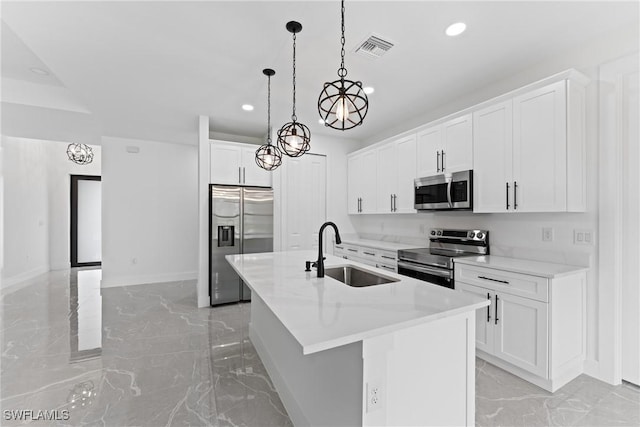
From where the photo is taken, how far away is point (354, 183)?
5023mm

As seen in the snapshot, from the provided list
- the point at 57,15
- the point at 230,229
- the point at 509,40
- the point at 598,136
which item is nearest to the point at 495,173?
the point at 598,136

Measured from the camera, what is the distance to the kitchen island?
1142 millimetres

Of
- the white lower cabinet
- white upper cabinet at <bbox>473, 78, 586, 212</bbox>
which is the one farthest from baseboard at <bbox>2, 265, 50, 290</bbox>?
white upper cabinet at <bbox>473, 78, 586, 212</bbox>

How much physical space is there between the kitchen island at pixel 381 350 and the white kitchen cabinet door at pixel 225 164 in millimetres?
2910

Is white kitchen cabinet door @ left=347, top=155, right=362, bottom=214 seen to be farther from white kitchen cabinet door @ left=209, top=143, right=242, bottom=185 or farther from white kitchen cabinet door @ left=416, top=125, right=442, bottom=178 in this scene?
white kitchen cabinet door @ left=209, top=143, right=242, bottom=185

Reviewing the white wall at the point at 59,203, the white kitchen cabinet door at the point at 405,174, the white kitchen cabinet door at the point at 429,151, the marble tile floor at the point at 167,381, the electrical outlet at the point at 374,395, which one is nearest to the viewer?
the electrical outlet at the point at 374,395

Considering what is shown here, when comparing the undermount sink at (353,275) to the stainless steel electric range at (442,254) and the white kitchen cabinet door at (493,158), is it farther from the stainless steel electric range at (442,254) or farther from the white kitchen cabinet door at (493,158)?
the white kitchen cabinet door at (493,158)

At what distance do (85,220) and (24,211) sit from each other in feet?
5.47

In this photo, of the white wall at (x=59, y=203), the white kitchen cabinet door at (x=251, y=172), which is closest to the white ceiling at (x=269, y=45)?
the white kitchen cabinet door at (x=251, y=172)

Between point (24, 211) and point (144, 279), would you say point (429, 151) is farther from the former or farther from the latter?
point (24, 211)

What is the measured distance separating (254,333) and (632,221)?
10.7 ft

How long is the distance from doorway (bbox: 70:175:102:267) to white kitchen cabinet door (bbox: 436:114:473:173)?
7.92 m

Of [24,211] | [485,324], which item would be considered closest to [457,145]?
[485,324]

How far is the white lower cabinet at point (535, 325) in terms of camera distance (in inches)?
82.4
